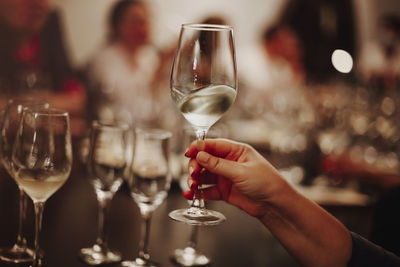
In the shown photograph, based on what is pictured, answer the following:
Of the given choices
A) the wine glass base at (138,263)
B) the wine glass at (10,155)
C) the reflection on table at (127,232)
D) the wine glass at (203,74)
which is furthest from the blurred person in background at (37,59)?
the wine glass at (203,74)

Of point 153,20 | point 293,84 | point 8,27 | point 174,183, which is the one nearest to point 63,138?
point 174,183

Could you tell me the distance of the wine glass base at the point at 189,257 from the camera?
1036 mm

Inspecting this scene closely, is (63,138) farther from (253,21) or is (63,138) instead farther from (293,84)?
(293,84)

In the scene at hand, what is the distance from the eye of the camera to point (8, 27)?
3756 millimetres

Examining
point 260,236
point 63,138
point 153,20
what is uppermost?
point 153,20

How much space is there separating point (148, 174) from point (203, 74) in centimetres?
26

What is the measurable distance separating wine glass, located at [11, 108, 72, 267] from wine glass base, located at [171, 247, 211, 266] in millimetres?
305

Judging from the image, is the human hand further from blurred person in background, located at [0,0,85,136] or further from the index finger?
blurred person in background, located at [0,0,85,136]

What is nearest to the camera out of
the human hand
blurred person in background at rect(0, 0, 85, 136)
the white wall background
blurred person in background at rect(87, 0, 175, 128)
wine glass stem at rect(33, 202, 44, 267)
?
wine glass stem at rect(33, 202, 44, 267)

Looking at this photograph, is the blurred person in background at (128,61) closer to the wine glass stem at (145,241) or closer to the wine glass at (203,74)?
the wine glass stem at (145,241)

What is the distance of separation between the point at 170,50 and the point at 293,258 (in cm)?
366

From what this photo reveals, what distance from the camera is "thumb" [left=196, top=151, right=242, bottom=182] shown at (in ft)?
3.02

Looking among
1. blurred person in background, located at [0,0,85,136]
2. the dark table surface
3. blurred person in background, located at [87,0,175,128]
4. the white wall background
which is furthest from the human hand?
the white wall background

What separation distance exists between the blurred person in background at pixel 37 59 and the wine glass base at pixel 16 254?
2761mm
